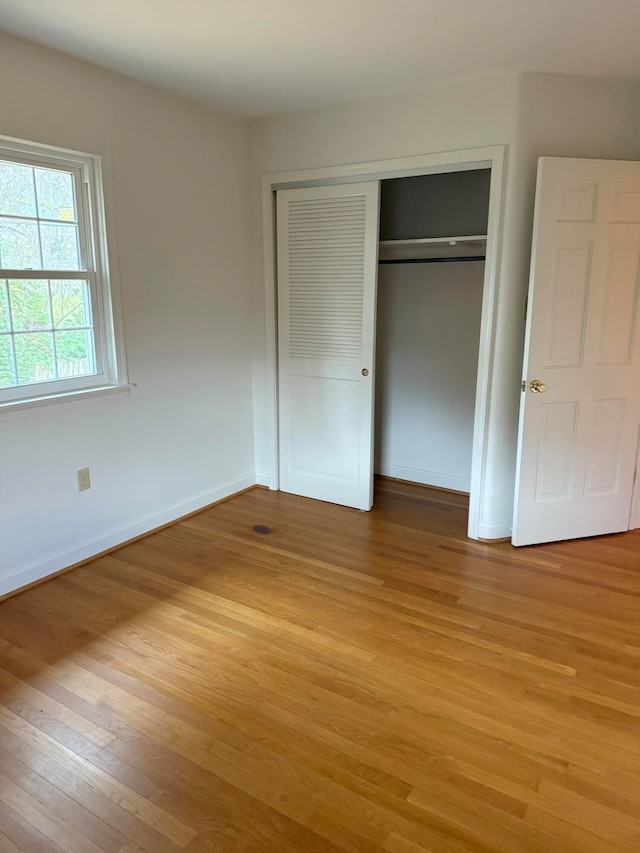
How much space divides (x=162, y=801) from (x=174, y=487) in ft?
7.10

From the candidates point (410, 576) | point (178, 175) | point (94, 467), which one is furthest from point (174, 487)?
point (178, 175)

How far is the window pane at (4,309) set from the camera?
265 centimetres

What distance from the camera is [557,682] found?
219cm

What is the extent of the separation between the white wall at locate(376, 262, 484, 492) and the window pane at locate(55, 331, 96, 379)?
2.20 meters

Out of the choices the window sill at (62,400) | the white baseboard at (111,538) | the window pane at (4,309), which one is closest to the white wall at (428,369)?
the white baseboard at (111,538)

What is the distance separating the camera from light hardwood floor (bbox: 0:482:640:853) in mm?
1616

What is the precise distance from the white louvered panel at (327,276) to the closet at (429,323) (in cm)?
42

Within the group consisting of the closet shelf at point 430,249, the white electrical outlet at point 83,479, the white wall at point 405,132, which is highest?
the white wall at point 405,132

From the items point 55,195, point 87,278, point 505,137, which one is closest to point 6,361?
point 87,278

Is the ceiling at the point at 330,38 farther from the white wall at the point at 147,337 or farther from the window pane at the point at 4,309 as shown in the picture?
the window pane at the point at 4,309

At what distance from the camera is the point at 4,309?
2.67 metres

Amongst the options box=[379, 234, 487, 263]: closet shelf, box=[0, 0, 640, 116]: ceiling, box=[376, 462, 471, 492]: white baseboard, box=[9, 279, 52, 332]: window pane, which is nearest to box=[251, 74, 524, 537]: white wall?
box=[0, 0, 640, 116]: ceiling

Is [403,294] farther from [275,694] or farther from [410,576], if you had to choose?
[275,694]

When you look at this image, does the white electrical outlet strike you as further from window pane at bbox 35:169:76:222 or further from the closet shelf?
the closet shelf
